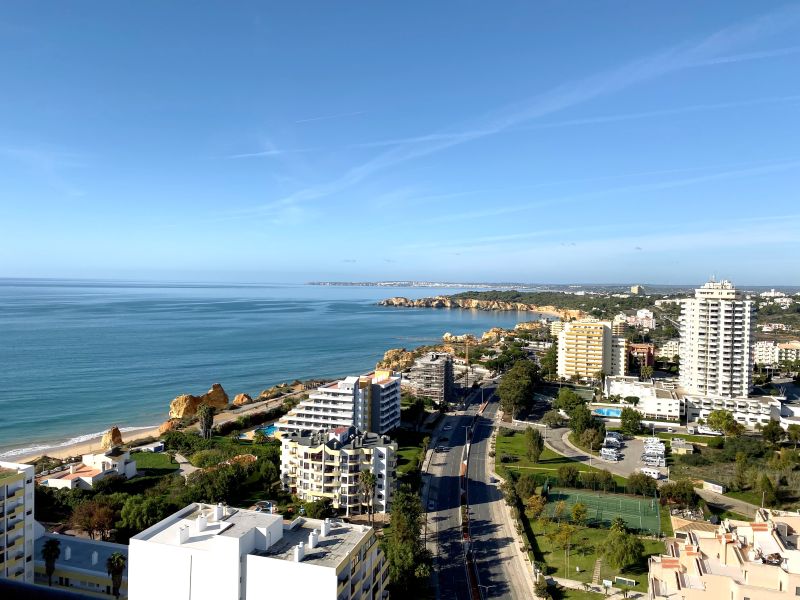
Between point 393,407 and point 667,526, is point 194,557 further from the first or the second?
point 393,407

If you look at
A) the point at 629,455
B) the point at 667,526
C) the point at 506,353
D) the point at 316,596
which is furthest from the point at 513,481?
Answer: the point at 506,353

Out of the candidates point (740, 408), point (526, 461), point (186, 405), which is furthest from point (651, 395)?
point (186, 405)

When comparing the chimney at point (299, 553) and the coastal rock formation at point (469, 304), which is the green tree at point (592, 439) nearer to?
the chimney at point (299, 553)

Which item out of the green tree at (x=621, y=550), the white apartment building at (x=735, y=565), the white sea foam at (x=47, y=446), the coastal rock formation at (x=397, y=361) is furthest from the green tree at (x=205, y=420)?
the coastal rock formation at (x=397, y=361)

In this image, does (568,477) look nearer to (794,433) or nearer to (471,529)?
(471,529)

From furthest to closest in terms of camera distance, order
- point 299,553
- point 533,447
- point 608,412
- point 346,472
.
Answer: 1. point 608,412
2. point 533,447
3. point 346,472
4. point 299,553
